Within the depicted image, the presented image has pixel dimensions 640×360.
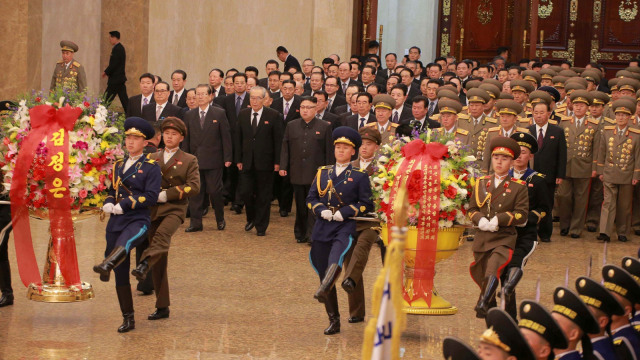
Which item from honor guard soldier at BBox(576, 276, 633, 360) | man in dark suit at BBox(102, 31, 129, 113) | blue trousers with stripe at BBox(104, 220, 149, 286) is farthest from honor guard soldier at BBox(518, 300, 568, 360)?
man in dark suit at BBox(102, 31, 129, 113)

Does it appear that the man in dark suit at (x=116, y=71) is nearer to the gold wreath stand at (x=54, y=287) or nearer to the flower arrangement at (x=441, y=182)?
the gold wreath stand at (x=54, y=287)

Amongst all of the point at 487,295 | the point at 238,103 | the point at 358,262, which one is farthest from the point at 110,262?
the point at 238,103

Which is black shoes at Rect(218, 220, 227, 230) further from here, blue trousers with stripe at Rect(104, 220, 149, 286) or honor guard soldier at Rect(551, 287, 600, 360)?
honor guard soldier at Rect(551, 287, 600, 360)

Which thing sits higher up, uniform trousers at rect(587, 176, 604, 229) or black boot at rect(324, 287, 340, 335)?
uniform trousers at rect(587, 176, 604, 229)

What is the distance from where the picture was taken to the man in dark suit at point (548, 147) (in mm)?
13711

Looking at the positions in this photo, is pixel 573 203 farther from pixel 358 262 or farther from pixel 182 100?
pixel 358 262

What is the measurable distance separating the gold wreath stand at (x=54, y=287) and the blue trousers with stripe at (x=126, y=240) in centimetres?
62

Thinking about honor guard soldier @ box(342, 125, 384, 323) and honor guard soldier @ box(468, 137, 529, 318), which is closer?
honor guard soldier @ box(468, 137, 529, 318)

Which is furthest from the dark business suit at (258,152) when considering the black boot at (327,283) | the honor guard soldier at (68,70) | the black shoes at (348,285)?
the honor guard soldier at (68,70)

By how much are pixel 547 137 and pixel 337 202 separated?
5.69m

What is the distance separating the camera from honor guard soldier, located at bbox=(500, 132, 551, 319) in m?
8.91

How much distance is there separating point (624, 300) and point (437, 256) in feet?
10.7

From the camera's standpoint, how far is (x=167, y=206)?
370 inches

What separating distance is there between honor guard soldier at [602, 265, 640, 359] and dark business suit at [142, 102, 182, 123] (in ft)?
30.4
